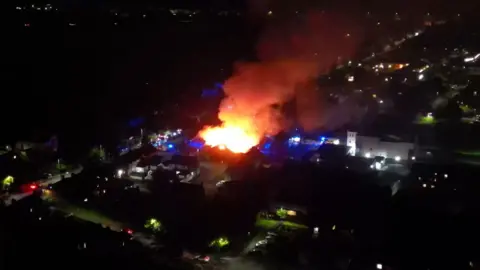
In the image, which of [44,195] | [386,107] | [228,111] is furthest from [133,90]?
[44,195]

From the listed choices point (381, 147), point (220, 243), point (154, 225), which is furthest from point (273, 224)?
point (381, 147)

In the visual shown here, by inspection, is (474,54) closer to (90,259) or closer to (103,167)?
(103,167)

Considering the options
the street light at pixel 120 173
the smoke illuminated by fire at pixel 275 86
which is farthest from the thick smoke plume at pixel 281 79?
the street light at pixel 120 173

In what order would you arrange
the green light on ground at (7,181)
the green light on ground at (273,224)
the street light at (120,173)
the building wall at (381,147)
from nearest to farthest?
the green light on ground at (273,224)
the green light on ground at (7,181)
the street light at (120,173)
the building wall at (381,147)

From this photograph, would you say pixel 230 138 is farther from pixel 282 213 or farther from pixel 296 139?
pixel 282 213

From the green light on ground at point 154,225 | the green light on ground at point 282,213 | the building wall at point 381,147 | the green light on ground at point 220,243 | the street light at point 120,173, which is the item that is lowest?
the green light on ground at point 220,243

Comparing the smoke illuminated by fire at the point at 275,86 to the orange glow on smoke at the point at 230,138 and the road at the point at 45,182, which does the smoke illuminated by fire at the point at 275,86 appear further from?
the road at the point at 45,182

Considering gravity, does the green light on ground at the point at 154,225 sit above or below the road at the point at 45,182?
below
